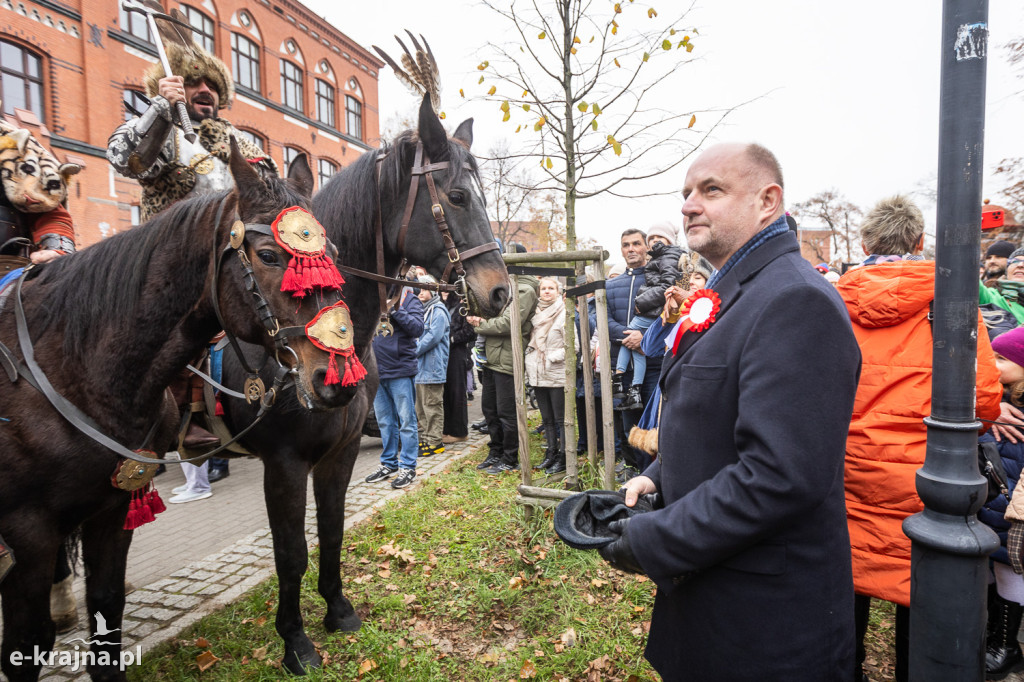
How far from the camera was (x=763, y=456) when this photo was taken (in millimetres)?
1267

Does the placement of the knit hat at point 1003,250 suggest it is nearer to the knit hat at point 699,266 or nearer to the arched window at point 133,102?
the knit hat at point 699,266

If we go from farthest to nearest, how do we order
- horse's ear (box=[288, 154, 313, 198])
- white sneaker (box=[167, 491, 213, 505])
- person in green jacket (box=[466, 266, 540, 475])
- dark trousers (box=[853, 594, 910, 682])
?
person in green jacket (box=[466, 266, 540, 475]) → white sneaker (box=[167, 491, 213, 505]) → dark trousers (box=[853, 594, 910, 682]) → horse's ear (box=[288, 154, 313, 198])

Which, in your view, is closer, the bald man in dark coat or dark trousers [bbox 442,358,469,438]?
the bald man in dark coat

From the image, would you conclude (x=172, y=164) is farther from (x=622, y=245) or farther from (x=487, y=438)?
(x=487, y=438)

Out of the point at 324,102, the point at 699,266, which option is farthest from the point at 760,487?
the point at 324,102

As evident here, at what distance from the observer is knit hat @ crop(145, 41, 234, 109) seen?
3.54 metres

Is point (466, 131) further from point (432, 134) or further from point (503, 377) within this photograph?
point (503, 377)

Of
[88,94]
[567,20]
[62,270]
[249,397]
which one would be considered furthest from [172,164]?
[88,94]

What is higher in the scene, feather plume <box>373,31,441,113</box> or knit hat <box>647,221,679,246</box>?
feather plume <box>373,31,441,113</box>

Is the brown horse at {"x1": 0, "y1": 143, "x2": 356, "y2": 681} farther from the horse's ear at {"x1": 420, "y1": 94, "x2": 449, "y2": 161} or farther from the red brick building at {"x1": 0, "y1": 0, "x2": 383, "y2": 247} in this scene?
the red brick building at {"x1": 0, "y1": 0, "x2": 383, "y2": 247}

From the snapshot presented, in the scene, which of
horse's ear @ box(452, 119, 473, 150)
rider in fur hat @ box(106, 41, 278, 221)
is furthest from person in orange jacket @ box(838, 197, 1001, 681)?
rider in fur hat @ box(106, 41, 278, 221)

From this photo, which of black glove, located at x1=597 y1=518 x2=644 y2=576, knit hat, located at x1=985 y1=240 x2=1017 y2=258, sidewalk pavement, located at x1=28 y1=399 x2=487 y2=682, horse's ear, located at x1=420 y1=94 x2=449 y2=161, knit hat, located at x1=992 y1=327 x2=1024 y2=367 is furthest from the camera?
knit hat, located at x1=985 y1=240 x2=1017 y2=258

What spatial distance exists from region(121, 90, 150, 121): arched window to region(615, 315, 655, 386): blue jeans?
18.0m

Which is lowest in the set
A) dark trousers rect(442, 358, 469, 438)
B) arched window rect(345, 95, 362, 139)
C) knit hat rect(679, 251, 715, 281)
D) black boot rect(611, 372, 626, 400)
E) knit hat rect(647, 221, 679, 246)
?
dark trousers rect(442, 358, 469, 438)
